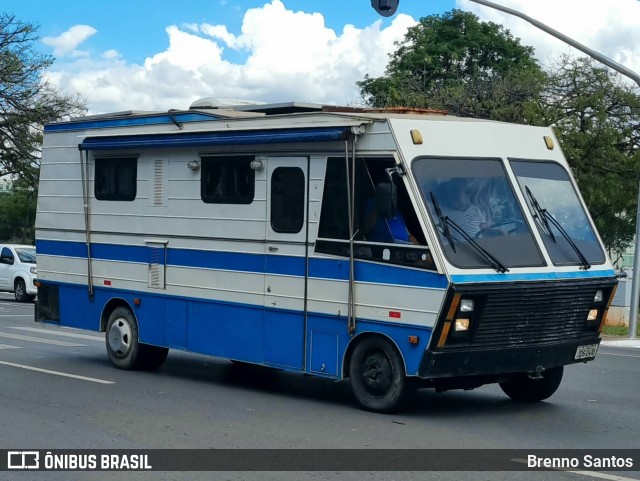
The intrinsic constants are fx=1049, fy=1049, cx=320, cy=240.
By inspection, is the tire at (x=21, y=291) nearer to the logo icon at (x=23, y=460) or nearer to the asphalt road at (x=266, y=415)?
the asphalt road at (x=266, y=415)

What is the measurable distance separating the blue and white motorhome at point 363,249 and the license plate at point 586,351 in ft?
0.06

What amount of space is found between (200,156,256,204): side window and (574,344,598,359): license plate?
385 cm

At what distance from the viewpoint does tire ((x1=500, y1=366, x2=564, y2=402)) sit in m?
11.2

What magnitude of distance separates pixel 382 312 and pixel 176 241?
11.3 ft

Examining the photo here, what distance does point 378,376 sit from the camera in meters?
10.2

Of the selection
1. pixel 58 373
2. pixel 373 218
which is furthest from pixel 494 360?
pixel 58 373

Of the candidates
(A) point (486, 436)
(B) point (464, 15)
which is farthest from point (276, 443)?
(B) point (464, 15)

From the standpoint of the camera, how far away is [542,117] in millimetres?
32500

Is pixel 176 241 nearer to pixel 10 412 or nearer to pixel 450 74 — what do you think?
pixel 10 412

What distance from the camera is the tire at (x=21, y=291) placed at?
98.9ft

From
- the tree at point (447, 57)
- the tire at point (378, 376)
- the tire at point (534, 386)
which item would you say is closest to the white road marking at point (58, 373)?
the tire at point (378, 376)

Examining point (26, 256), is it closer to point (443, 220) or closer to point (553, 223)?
point (553, 223)

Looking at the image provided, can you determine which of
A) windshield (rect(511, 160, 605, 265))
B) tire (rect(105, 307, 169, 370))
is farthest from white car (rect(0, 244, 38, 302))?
windshield (rect(511, 160, 605, 265))

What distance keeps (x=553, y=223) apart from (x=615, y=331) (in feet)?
50.1
